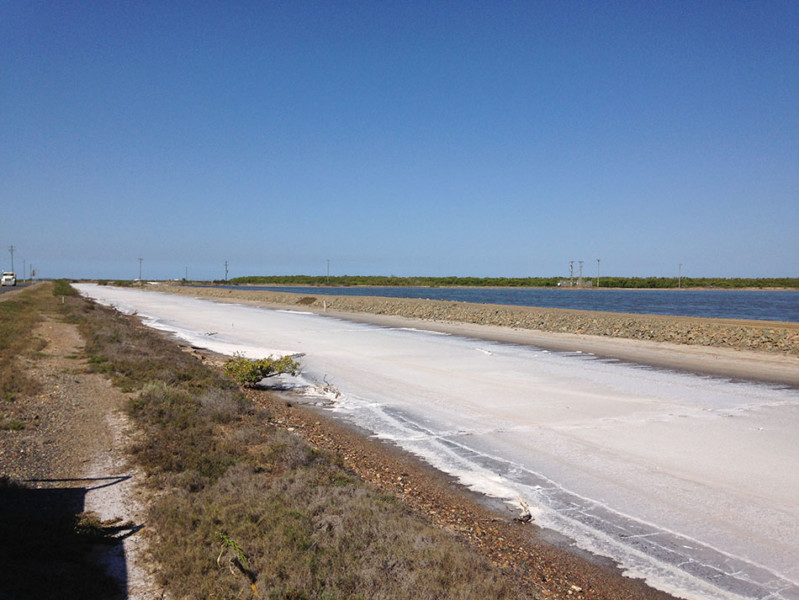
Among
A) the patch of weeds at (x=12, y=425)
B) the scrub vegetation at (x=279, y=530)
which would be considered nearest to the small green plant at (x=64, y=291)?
the patch of weeds at (x=12, y=425)

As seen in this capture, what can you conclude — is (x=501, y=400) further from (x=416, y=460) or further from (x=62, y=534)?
(x=62, y=534)

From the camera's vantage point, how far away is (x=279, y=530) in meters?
4.97

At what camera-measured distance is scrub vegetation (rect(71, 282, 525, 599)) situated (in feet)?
14.1

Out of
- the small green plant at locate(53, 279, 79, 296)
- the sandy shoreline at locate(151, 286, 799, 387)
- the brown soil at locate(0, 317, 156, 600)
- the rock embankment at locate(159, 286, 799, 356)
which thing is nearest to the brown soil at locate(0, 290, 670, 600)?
the brown soil at locate(0, 317, 156, 600)

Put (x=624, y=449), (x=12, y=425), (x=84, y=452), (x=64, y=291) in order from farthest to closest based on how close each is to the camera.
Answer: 1. (x=64, y=291)
2. (x=624, y=449)
3. (x=12, y=425)
4. (x=84, y=452)

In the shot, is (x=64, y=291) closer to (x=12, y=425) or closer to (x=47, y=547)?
(x=12, y=425)

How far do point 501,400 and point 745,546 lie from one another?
739 cm

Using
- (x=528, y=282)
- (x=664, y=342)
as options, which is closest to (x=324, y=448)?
(x=664, y=342)

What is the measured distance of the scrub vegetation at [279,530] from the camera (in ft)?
14.1

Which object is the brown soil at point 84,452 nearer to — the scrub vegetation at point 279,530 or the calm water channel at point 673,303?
the scrub vegetation at point 279,530

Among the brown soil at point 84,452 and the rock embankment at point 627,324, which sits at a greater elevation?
the rock embankment at point 627,324

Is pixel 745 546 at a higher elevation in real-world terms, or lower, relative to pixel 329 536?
lower

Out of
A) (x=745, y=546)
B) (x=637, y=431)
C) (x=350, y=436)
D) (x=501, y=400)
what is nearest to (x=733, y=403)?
(x=637, y=431)

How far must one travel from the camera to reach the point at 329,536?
5.05 m
